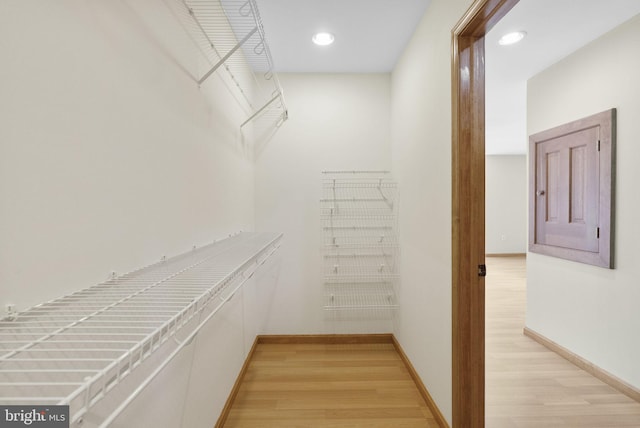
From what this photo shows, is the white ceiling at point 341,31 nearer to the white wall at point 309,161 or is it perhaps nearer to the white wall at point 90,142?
the white wall at point 309,161

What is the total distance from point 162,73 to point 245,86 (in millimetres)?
1400

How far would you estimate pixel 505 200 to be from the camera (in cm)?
663

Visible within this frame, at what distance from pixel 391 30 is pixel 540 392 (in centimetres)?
282

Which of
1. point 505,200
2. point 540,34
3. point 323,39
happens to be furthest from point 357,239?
point 505,200

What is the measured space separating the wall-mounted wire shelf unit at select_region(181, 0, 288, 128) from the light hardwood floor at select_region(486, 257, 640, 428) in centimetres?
264

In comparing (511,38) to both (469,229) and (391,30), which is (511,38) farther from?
(469,229)

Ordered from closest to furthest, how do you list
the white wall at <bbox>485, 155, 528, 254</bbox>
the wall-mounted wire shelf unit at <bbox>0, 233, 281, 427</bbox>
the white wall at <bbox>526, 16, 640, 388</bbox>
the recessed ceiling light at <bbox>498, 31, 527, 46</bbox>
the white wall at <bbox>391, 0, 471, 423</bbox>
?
the wall-mounted wire shelf unit at <bbox>0, 233, 281, 427</bbox> < the white wall at <bbox>391, 0, 471, 423</bbox> < the white wall at <bbox>526, 16, 640, 388</bbox> < the recessed ceiling light at <bbox>498, 31, 527, 46</bbox> < the white wall at <bbox>485, 155, 528, 254</bbox>

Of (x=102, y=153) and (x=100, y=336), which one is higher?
(x=102, y=153)

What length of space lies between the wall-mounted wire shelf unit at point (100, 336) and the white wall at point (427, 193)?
1257 millimetres

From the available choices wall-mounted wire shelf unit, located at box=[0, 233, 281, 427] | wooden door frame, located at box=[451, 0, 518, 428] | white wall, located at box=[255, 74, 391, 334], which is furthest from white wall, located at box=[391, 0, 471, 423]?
wall-mounted wire shelf unit, located at box=[0, 233, 281, 427]

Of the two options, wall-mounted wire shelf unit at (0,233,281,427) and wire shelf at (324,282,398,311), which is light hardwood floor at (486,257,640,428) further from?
wall-mounted wire shelf unit at (0,233,281,427)

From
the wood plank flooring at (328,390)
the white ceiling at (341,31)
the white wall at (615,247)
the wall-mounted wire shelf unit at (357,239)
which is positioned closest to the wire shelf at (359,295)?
the wall-mounted wire shelf unit at (357,239)

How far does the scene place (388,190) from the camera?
2.66 meters

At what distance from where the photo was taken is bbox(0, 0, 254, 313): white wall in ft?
1.86
